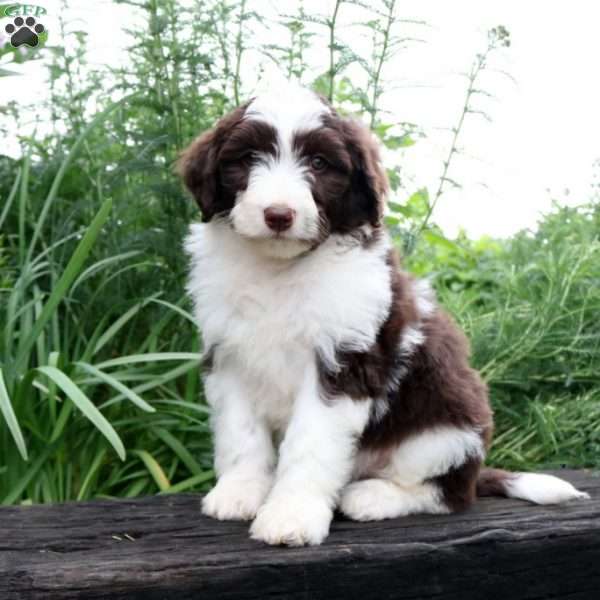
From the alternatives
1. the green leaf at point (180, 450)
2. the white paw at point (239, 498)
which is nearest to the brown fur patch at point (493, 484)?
the white paw at point (239, 498)

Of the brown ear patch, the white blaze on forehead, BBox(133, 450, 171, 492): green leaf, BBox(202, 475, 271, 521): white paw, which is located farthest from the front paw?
BBox(133, 450, 171, 492): green leaf

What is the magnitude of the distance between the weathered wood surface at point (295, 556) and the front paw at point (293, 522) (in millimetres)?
43

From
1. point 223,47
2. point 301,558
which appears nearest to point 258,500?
point 301,558

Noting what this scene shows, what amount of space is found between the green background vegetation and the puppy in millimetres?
997

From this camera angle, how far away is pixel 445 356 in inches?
151

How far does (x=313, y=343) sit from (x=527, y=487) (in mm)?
1312

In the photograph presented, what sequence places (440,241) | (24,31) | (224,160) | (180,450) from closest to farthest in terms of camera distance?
(224,160), (180,450), (24,31), (440,241)

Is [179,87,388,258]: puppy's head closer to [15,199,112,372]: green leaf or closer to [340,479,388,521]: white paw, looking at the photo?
[15,199,112,372]: green leaf

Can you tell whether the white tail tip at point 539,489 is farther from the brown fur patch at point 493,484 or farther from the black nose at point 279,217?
the black nose at point 279,217

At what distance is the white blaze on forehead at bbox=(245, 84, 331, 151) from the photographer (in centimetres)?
338

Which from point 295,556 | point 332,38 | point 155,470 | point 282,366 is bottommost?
point 155,470

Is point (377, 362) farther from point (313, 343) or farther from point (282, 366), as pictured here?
point (282, 366)

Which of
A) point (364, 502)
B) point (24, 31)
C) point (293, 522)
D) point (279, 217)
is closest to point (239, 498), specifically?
point (293, 522)

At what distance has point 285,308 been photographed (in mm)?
3596
